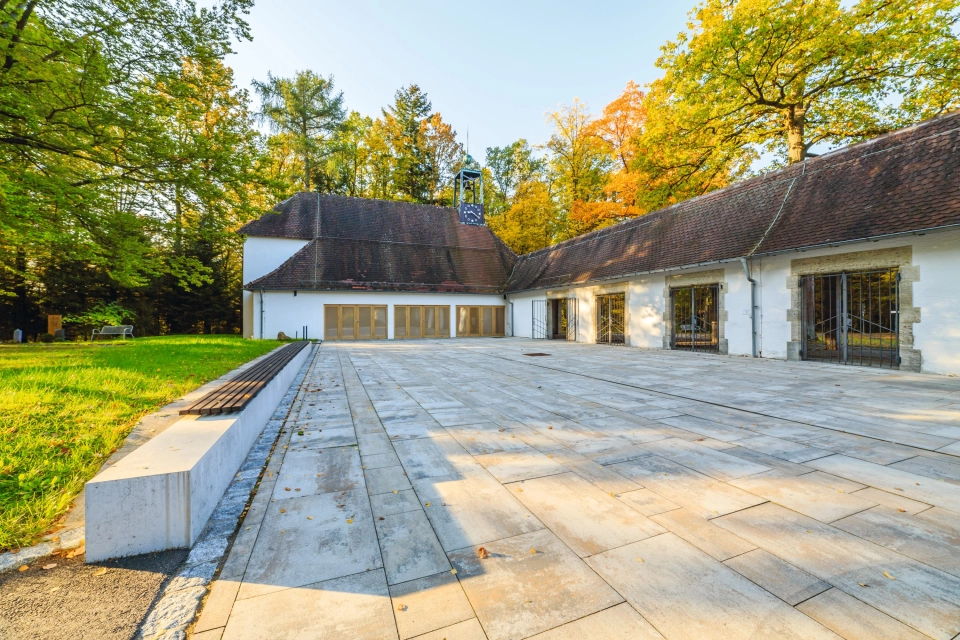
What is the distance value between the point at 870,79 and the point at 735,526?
19.2m

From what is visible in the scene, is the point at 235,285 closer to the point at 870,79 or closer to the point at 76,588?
the point at 76,588

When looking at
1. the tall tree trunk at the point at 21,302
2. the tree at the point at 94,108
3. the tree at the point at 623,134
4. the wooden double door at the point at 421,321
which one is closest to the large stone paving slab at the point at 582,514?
the tree at the point at 94,108

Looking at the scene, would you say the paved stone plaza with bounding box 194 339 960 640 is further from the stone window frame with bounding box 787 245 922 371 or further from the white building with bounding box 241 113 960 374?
the white building with bounding box 241 113 960 374

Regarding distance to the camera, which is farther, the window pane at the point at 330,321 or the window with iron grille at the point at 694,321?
the window pane at the point at 330,321

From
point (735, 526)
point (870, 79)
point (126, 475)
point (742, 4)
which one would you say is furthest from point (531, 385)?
point (870, 79)

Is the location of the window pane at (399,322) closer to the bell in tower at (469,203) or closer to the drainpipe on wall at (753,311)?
the bell in tower at (469,203)

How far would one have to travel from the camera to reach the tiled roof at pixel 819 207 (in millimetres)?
8273

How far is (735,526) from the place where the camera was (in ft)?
7.57

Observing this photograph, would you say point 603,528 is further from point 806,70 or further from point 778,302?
point 806,70

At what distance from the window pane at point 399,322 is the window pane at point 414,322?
34 cm

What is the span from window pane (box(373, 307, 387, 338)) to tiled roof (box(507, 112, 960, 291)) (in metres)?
11.0

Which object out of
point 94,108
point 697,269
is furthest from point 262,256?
→ point 697,269

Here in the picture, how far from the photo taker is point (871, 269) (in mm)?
8953

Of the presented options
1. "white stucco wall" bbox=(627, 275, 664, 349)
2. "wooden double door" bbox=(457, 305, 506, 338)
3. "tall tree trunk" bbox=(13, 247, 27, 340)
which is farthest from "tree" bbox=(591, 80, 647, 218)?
"tall tree trunk" bbox=(13, 247, 27, 340)
